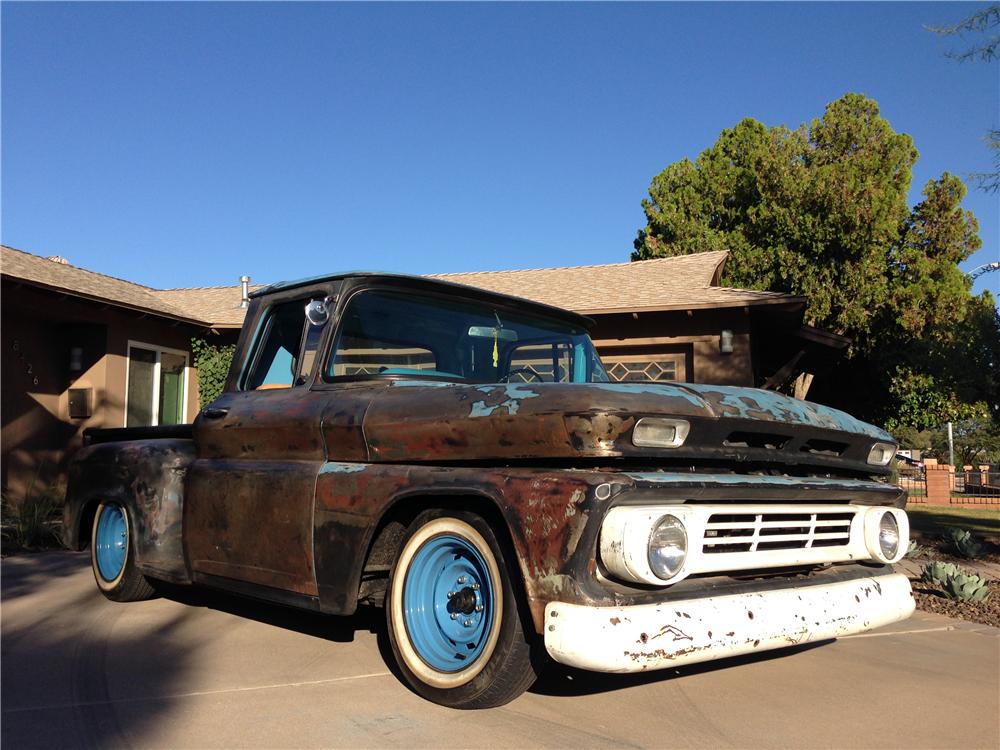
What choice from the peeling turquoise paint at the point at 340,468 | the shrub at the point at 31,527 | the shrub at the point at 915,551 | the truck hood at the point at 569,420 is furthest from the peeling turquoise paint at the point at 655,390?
the shrub at the point at 31,527

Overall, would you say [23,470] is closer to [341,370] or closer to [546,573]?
[341,370]

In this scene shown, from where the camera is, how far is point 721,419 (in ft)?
9.30

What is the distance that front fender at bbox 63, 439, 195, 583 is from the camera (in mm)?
4168

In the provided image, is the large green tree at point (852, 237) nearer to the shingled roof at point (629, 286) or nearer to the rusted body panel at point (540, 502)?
the shingled roof at point (629, 286)

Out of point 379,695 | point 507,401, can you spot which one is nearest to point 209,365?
point 379,695

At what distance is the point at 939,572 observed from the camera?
19.4 ft

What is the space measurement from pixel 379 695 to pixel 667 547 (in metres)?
1.24

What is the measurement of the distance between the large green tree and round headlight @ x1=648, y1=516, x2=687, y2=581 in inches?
834

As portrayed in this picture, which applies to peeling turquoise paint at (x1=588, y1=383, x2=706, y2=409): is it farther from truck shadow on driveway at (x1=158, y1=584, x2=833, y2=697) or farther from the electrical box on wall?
the electrical box on wall

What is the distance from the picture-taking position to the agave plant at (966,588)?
5.57 metres

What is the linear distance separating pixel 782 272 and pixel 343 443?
22454 mm

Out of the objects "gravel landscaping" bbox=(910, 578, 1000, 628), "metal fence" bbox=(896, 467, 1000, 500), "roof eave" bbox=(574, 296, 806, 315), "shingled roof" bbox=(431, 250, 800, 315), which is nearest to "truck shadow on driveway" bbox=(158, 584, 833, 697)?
"gravel landscaping" bbox=(910, 578, 1000, 628)

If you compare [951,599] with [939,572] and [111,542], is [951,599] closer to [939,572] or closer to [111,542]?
[939,572]

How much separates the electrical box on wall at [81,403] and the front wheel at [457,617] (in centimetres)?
929
